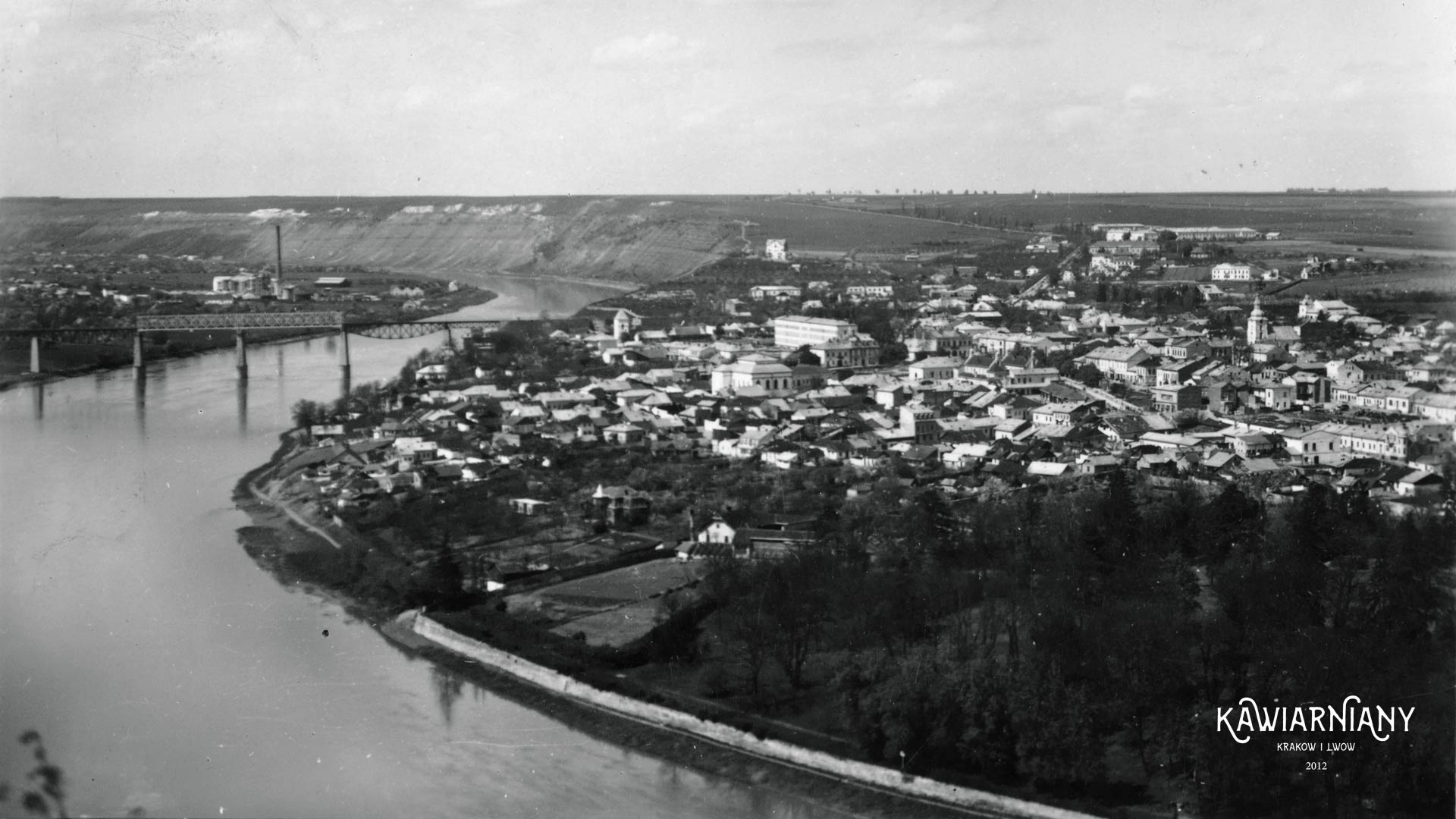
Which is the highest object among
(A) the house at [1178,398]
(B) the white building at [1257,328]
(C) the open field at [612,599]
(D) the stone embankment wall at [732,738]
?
(B) the white building at [1257,328]

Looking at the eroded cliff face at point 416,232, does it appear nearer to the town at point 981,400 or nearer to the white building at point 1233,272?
the white building at point 1233,272

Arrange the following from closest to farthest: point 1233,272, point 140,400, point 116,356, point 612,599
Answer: point 612,599
point 140,400
point 116,356
point 1233,272

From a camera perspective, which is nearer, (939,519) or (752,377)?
(939,519)

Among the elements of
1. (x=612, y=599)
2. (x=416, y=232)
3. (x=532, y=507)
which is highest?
(x=416, y=232)

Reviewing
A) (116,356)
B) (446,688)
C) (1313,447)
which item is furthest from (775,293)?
(446,688)

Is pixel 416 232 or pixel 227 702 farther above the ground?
pixel 416 232

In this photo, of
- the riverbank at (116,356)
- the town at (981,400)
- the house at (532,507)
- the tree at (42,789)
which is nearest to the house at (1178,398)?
the town at (981,400)

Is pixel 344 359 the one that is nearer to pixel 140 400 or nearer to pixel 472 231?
pixel 140 400

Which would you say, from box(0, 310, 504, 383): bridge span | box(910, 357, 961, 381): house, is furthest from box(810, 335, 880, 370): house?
box(0, 310, 504, 383): bridge span
